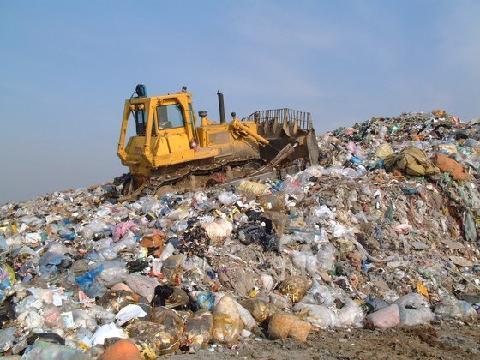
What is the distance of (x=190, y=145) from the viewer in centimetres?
916

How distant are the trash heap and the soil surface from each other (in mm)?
154

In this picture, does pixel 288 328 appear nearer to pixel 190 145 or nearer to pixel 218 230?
pixel 218 230

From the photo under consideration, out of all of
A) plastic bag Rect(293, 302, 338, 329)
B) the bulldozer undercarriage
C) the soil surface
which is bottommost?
the soil surface

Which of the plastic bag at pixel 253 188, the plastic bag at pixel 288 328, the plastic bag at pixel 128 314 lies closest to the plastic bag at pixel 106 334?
the plastic bag at pixel 128 314

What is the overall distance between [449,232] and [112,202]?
20.5 feet

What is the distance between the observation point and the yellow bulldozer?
877 centimetres

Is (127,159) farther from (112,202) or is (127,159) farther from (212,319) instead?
(212,319)

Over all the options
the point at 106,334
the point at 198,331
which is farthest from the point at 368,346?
the point at 106,334

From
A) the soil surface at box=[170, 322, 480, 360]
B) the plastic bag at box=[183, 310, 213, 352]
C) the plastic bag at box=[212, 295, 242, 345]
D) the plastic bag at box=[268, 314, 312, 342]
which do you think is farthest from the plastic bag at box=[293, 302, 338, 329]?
the plastic bag at box=[183, 310, 213, 352]

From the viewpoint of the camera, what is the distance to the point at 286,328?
4.75 m

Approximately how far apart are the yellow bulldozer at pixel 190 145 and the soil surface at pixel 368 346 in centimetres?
475

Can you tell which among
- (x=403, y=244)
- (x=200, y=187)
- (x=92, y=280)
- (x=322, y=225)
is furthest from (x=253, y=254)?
(x=200, y=187)

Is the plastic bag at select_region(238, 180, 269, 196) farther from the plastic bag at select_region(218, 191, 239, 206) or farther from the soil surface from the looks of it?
the soil surface

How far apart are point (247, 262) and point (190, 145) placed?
12.2 ft
